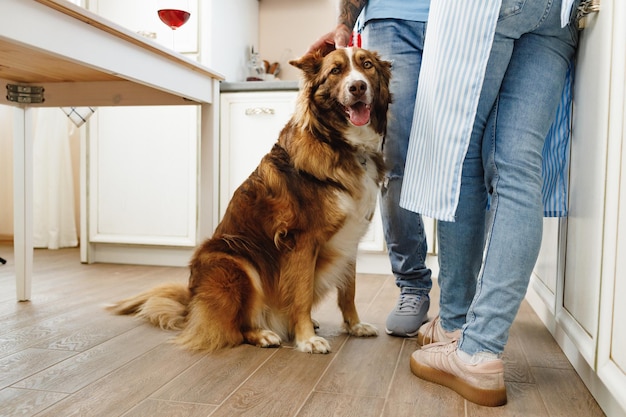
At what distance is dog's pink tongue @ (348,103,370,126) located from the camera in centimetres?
176

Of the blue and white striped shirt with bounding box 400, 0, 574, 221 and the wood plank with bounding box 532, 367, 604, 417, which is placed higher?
the blue and white striped shirt with bounding box 400, 0, 574, 221

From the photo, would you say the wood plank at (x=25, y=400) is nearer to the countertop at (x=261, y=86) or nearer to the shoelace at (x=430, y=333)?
the shoelace at (x=430, y=333)

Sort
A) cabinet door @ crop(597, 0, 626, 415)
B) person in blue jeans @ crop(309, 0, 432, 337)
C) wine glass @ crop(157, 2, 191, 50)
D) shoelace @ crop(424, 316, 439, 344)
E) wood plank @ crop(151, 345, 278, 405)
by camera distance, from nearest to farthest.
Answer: cabinet door @ crop(597, 0, 626, 415) < wood plank @ crop(151, 345, 278, 405) < shoelace @ crop(424, 316, 439, 344) < person in blue jeans @ crop(309, 0, 432, 337) < wine glass @ crop(157, 2, 191, 50)

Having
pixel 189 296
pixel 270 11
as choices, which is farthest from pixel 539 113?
pixel 270 11

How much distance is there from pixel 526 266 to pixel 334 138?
2.44 ft

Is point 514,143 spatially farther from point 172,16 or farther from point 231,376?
point 172,16

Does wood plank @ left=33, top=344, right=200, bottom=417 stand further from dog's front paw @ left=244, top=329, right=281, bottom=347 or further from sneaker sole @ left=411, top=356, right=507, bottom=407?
sneaker sole @ left=411, top=356, right=507, bottom=407

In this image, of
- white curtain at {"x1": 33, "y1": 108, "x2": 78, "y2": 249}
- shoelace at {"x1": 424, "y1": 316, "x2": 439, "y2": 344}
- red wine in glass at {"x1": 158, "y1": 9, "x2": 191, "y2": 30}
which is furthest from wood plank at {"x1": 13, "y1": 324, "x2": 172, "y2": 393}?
white curtain at {"x1": 33, "y1": 108, "x2": 78, "y2": 249}

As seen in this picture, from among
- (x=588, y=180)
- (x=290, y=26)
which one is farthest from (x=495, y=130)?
(x=290, y=26)

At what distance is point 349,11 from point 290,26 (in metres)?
2.36

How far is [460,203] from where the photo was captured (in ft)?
4.85

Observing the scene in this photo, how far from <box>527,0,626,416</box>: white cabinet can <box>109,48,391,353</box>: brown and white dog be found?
1.97 feet

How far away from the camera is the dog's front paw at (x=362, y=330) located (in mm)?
1923

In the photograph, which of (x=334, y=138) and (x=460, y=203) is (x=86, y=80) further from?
(x=460, y=203)
